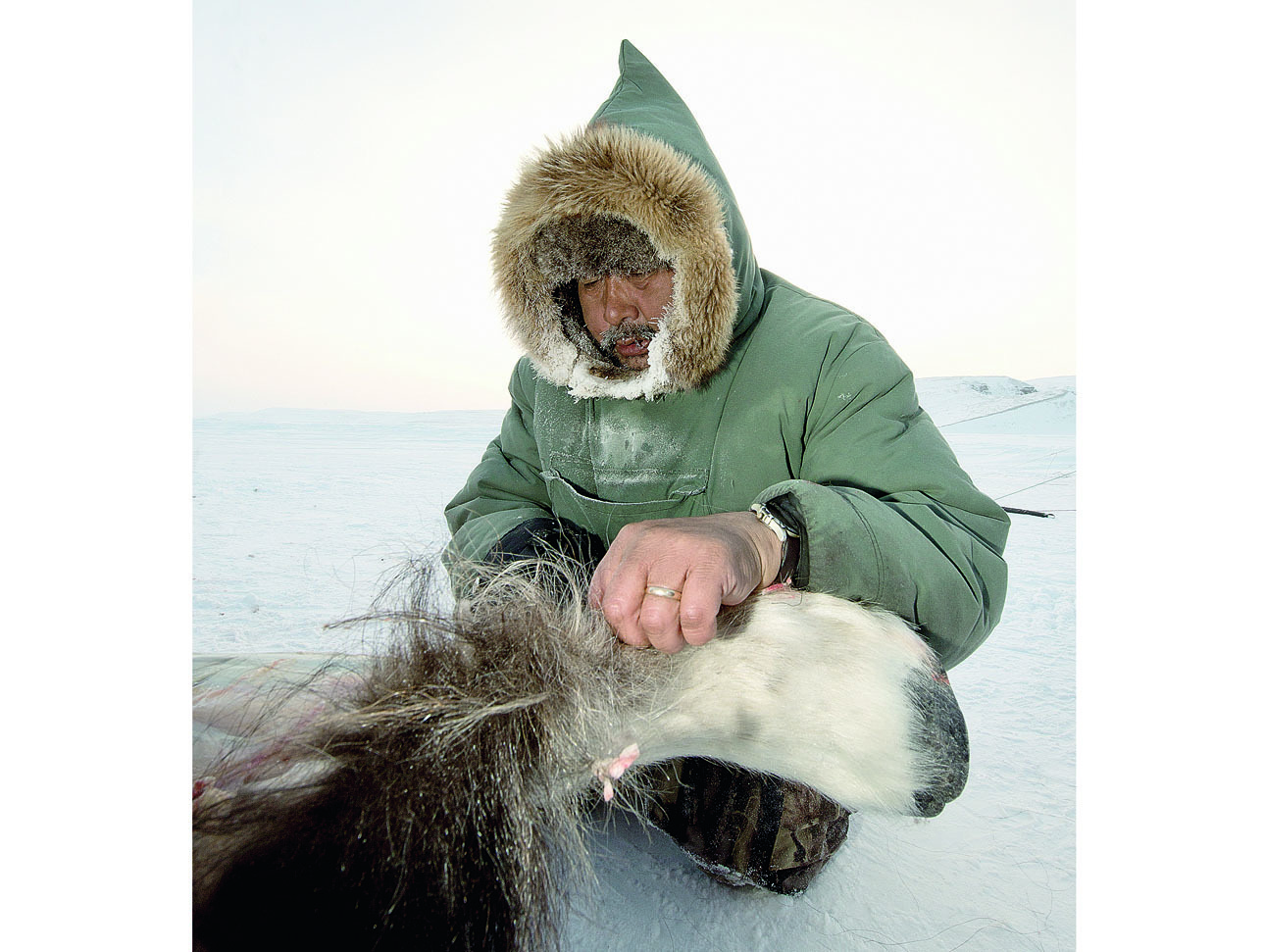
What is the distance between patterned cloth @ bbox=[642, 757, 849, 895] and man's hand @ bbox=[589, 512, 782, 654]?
2.03 ft

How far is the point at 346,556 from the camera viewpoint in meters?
4.98

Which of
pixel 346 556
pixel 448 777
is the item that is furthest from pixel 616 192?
pixel 346 556

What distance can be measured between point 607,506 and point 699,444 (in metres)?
0.35

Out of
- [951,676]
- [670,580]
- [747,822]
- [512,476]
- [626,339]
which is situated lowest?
[951,676]

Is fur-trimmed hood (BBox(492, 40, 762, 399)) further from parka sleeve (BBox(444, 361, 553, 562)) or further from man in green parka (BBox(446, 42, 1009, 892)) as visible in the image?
parka sleeve (BBox(444, 361, 553, 562))

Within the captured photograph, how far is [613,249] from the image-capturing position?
199cm

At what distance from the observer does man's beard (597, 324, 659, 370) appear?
2.03 metres

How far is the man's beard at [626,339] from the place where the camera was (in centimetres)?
203

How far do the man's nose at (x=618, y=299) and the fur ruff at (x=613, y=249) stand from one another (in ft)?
0.15

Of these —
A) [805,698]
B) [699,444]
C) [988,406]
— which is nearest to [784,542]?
[805,698]

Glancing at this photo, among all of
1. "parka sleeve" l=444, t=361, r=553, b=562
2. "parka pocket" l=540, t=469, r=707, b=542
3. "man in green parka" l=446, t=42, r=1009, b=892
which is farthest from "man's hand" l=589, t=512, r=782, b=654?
"parka sleeve" l=444, t=361, r=553, b=562

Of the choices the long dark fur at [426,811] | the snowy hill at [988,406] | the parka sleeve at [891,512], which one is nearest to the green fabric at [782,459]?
the parka sleeve at [891,512]

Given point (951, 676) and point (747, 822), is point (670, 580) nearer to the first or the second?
point (747, 822)

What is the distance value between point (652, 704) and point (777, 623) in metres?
0.27
